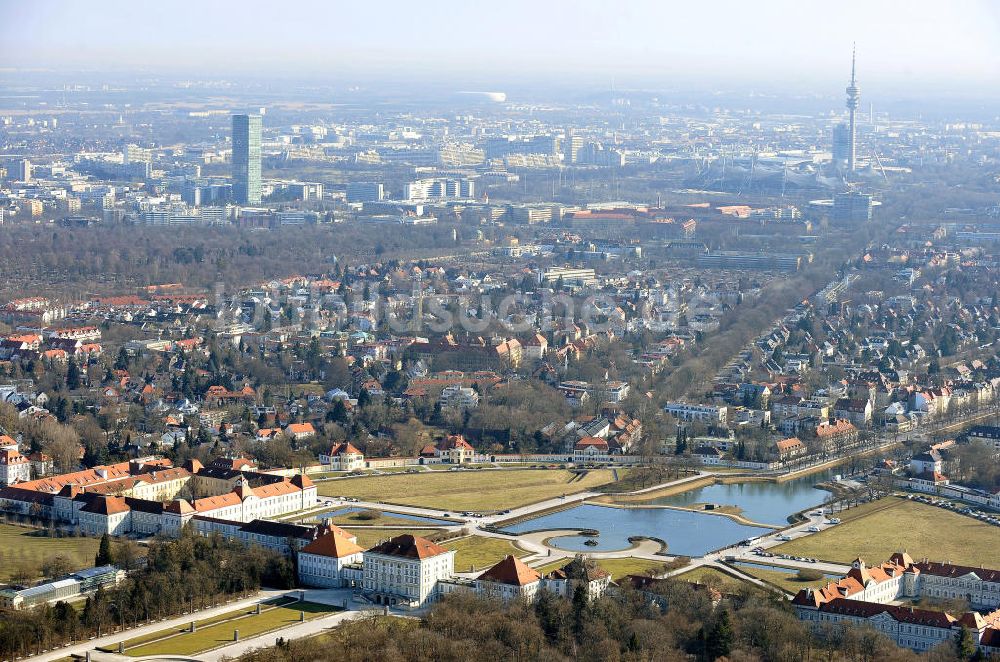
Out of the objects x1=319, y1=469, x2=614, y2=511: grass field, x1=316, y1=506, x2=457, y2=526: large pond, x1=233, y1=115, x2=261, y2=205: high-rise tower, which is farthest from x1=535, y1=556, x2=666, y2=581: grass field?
x1=233, y1=115, x2=261, y2=205: high-rise tower

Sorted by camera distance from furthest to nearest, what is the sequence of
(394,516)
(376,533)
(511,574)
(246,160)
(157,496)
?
(246,160), (157,496), (394,516), (376,533), (511,574)

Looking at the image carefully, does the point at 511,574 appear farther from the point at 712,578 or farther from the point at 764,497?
the point at 764,497

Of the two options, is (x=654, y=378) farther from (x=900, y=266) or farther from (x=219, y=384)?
(x=900, y=266)

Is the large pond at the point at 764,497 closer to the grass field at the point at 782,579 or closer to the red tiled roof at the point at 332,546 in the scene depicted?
the grass field at the point at 782,579

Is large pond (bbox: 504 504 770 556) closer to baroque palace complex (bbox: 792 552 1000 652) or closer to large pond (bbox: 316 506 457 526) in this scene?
large pond (bbox: 316 506 457 526)

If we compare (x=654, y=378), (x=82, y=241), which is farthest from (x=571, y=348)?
(x=82, y=241)

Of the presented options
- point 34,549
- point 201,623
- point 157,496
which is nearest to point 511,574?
point 201,623
